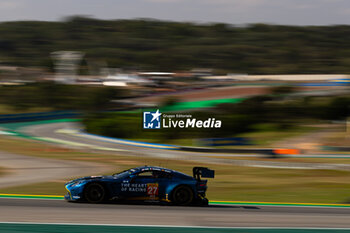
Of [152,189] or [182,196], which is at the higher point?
[152,189]

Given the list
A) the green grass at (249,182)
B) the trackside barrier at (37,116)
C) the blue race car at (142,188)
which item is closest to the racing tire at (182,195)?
the blue race car at (142,188)

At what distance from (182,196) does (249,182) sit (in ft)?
25.5

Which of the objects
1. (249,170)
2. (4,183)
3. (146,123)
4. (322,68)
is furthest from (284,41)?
(4,183)

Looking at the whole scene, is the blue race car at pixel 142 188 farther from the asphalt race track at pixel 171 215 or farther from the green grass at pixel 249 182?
the green grass at pixel 249 182

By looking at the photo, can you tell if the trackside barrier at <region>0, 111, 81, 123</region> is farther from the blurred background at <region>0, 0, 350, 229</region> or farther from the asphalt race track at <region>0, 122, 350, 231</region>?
the asphalt race track at <region>0, 122, 350, 231</region>

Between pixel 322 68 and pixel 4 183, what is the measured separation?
111 meters

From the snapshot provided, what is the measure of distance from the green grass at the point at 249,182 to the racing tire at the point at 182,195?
321 centimetres

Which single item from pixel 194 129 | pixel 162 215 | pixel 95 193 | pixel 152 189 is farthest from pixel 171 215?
pixel 194 129

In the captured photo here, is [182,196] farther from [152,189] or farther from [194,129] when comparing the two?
[194,129]

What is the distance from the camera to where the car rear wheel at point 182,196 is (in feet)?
39.1

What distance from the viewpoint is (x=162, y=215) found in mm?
10477

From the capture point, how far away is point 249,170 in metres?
23.3

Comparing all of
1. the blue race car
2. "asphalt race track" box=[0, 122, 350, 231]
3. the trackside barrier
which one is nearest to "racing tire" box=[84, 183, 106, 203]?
the blue race car

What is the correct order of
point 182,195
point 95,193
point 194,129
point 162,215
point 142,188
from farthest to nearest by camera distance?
1. point 194,129
2. point 182,195
3. point 142,188
4. point 95,193
5. point 162,215
